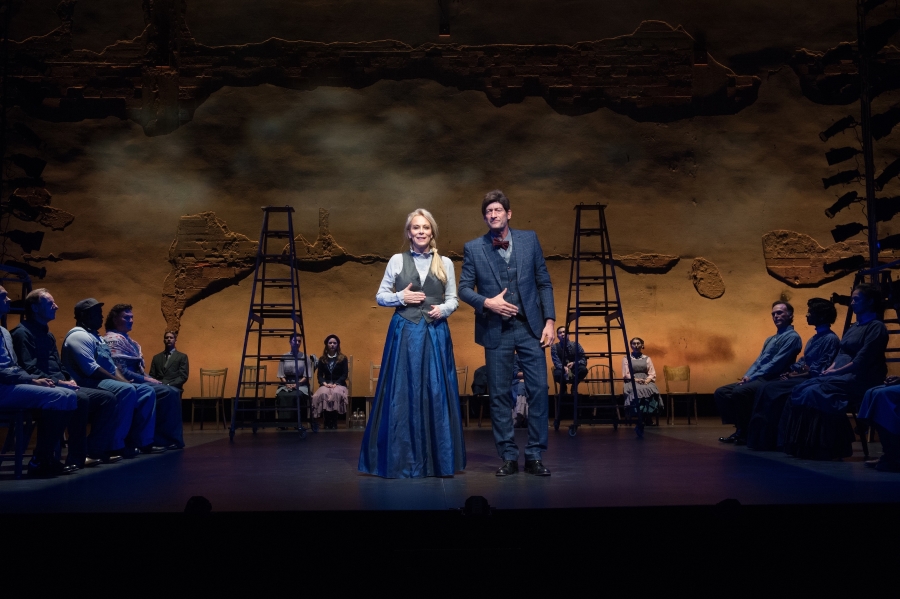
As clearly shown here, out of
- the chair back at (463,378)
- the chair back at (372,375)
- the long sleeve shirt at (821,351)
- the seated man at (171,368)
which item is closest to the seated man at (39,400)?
the seated man at (171,368)

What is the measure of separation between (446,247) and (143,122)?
360cm

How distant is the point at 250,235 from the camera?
9219 millimetres

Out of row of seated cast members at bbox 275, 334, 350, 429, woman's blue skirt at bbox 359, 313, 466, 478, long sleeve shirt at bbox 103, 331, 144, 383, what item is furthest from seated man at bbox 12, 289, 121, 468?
row of seated cast members at bbox 275, 334, 350, 429

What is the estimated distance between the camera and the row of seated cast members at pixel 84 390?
167 inches

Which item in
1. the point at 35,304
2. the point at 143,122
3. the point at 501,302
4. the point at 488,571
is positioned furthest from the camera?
the point at 143,122

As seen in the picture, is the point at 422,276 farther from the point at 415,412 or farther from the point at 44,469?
the point at 44,469

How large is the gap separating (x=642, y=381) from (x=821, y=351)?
295 cm

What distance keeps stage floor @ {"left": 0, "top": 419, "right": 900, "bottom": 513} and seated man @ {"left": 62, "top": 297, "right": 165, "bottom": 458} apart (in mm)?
217

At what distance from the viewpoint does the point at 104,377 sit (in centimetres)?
520

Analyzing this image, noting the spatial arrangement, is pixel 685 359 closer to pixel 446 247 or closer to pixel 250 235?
pixel 446 247

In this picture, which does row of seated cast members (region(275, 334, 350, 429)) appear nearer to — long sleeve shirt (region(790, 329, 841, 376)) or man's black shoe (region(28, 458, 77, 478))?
man's black shoe (region(28, 458, 77, 478))

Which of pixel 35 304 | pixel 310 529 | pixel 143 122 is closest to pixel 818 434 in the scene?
pixel 310 529

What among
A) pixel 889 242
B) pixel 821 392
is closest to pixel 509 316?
pixel 821 392

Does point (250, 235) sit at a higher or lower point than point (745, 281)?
higher
